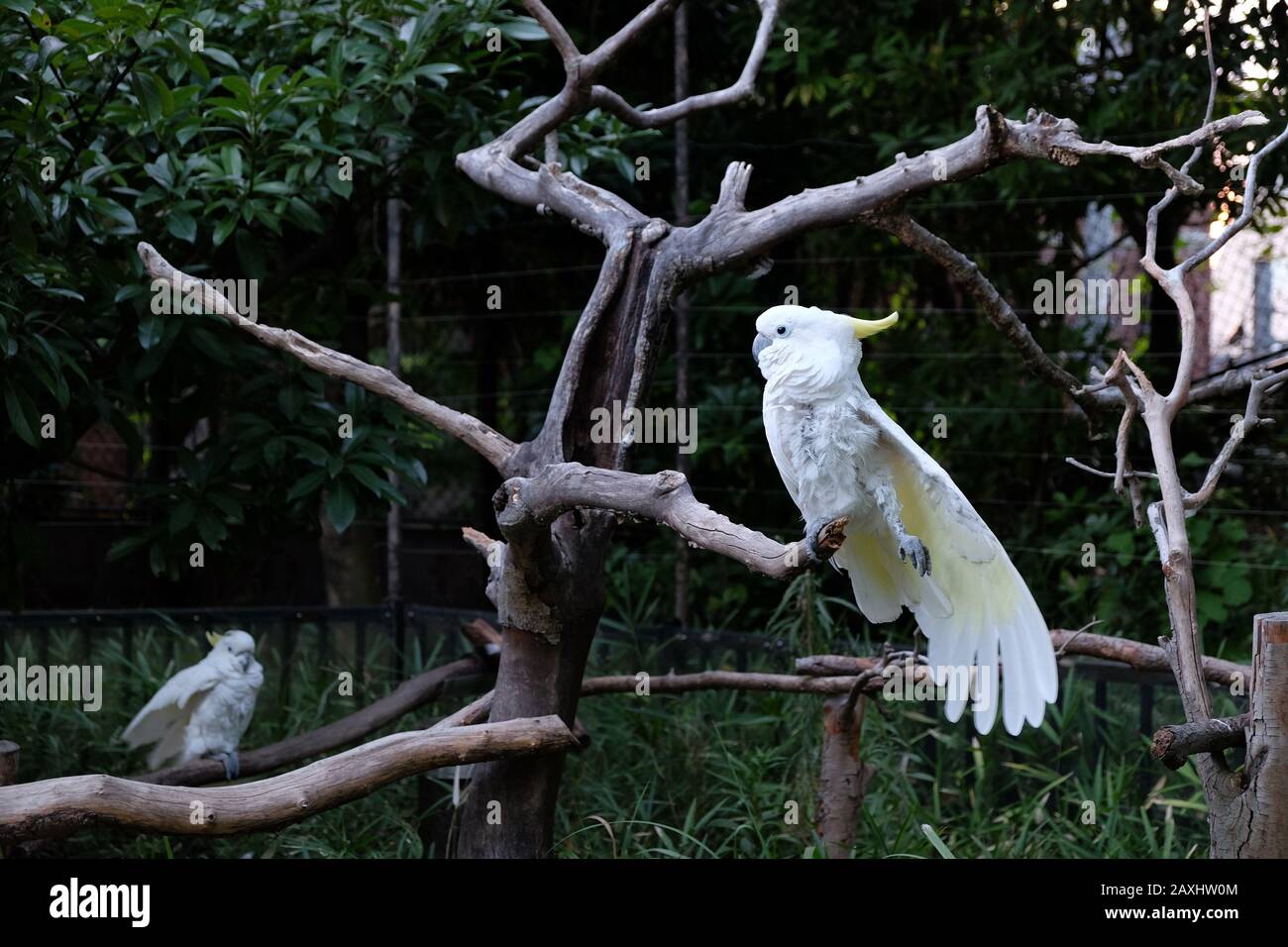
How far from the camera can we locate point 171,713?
3.22m

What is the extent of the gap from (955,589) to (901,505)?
0.56 feet

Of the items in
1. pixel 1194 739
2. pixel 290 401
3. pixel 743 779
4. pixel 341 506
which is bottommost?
pixel 743 779

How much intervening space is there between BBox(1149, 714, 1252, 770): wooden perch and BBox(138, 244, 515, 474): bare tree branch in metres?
1.28

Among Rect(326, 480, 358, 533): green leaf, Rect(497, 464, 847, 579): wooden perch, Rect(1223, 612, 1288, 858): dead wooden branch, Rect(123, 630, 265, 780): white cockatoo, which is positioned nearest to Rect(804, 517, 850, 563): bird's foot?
Rect(497, 464, 847, 579): wooden perch

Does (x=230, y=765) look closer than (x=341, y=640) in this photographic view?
Yes

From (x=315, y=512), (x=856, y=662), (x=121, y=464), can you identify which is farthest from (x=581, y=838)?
(x=121, y=464)

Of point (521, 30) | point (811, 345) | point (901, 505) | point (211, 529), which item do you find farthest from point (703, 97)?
point (211, 529)

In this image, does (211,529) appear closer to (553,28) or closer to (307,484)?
(307,484)

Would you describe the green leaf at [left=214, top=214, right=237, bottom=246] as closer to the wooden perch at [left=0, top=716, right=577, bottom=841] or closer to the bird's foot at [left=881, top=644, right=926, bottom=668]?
the wooden perch at [left=0, top=716, right=577, bottom=841]

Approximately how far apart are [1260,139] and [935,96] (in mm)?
1072

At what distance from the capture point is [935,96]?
4234mm

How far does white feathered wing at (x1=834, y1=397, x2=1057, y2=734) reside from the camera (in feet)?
6.14

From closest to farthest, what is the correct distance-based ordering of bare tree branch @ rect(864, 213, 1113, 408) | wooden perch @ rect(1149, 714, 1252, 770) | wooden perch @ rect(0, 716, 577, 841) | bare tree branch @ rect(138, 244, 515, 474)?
wooden perch @ rect(1149, 714, 1252, 770)
wooden perch @ rect(0, 716, 577, 841)
bare tree branch @ rect(864, 213, 1113, 408)
bare tree branch @ rect(138, 244, 515, 474)
